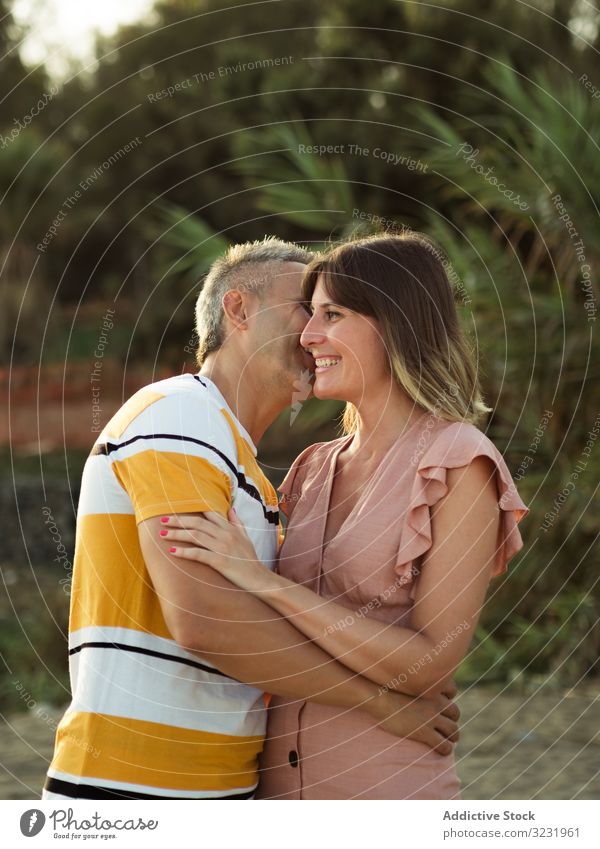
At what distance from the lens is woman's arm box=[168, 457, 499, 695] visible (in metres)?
2.52

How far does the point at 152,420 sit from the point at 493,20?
11.5 meters

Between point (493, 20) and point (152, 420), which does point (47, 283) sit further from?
point (152, 420)

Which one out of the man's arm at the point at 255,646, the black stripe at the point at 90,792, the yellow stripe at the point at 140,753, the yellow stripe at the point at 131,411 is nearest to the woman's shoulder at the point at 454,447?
the man's arm at the point at 255,646

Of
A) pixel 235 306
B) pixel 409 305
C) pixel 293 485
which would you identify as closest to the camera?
pixel 409 305

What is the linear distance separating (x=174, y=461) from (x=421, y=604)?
0.64 metres

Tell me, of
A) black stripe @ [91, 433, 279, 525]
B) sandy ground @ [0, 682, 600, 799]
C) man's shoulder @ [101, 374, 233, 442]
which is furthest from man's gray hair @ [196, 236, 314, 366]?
sandy ground @ [0, 682, 600, 799]

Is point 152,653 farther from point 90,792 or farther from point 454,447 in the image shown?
point 454,447

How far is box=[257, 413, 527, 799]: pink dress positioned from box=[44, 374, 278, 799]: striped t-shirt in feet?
0.55

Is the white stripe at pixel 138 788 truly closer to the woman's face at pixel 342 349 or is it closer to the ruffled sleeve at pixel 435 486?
the ruffled sleeve at pixel 435 486

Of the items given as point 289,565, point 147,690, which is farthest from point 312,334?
point 147,690

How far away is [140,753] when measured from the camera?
2.54 metres

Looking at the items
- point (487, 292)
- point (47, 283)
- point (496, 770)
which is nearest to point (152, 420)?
point (496, 770)

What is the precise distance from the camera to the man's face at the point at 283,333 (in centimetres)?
287

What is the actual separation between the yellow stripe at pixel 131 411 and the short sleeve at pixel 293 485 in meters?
0.61
